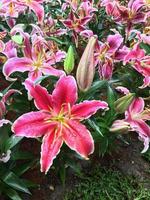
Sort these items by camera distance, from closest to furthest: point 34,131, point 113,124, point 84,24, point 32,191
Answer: point 34,131 → point 113,124 → point 32,191 → point 84,24

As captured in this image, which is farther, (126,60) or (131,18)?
(131,18)

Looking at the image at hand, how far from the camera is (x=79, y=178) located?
139 cm

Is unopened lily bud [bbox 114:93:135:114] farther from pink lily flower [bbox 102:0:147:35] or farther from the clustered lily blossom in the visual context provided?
pink lily flower [bbox 102:0:147:35]

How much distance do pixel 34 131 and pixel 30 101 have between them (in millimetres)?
281

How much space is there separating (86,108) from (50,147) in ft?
0.40

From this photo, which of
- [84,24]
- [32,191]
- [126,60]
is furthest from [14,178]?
[84,24]

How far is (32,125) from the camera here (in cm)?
98

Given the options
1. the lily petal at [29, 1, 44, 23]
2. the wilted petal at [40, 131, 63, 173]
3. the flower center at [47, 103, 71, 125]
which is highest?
the lily petal at [29, 1, 44, 23]

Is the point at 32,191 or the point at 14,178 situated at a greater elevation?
the point at 14,178

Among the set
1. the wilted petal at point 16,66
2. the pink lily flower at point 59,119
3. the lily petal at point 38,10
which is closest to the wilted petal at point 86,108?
the pink lily flower at point 59,119

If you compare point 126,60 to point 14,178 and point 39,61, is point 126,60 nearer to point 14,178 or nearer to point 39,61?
point 39,61

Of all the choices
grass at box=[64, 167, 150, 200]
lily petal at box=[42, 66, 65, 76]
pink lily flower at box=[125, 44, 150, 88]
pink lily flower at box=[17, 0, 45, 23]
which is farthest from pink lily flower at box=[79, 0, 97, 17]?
grass at box=[64, 167, 150, 200]

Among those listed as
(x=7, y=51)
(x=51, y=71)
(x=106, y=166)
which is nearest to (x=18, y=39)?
(x=7, y=51)

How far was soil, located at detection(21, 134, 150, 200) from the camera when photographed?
135 centimetres
